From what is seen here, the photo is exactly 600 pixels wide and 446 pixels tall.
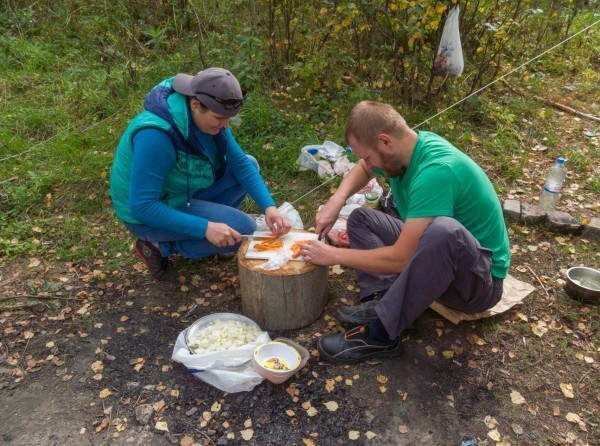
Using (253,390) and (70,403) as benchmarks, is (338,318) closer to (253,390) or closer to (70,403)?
(253,390)

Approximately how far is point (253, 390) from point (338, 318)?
786 millimetres

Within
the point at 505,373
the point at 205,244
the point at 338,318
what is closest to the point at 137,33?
the point at 205,244

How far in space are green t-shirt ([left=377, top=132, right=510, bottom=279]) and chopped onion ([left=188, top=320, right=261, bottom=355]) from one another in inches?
47.5

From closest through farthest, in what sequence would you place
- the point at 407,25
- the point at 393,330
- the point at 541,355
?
the point at 393,330
the point at 541,355
the point at 407,25

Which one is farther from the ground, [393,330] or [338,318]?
[393,330]

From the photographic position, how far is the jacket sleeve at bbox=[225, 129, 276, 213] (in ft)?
11.0

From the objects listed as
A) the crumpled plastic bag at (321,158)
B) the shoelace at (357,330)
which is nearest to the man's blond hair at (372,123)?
the shoelace at (357,330)

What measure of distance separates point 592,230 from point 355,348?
2397 millimetres

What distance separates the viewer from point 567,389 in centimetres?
266

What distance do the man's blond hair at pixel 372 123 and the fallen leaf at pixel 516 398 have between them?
158cm

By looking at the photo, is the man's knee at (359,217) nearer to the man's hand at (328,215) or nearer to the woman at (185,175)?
the man's hand at (328,215)

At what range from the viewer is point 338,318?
3166 mm

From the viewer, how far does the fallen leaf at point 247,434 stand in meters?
2.44

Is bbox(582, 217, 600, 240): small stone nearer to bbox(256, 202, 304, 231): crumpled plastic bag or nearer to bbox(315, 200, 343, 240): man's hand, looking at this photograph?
bbox(315, 200, 343, 240): man's hand
